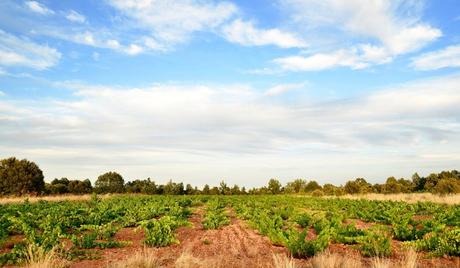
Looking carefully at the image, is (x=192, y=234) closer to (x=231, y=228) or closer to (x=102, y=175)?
(x=231, y=228)

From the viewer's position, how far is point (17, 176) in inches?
2371

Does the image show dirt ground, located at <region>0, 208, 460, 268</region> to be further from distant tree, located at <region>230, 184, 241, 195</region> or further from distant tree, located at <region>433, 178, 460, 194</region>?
distant tree, located at <region>230, 184, 241, 195</region>

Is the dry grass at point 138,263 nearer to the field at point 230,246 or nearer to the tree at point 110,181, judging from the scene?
the field at point 230,246

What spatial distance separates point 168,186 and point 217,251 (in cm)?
6225

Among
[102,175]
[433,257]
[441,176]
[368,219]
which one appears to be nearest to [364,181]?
[441,176]

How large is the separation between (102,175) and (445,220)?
7567 centimetres

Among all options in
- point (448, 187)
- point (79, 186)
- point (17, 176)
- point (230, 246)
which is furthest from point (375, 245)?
point (79, 186)

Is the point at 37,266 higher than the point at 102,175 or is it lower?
lower

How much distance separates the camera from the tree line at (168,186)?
59.9 meters

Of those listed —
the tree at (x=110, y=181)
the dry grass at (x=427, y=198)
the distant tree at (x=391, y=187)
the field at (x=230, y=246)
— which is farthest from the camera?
the tree at (x=110, y=181)

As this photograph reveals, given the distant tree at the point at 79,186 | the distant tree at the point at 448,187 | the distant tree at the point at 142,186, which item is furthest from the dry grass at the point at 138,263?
the distant tree at the point at 79,186

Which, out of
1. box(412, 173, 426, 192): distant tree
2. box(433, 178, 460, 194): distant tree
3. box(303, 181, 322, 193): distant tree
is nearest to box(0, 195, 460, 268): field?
box(433, 178, 460, 194): distant tree

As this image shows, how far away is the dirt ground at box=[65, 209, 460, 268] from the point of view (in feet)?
30.5

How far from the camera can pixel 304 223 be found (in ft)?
55.5
